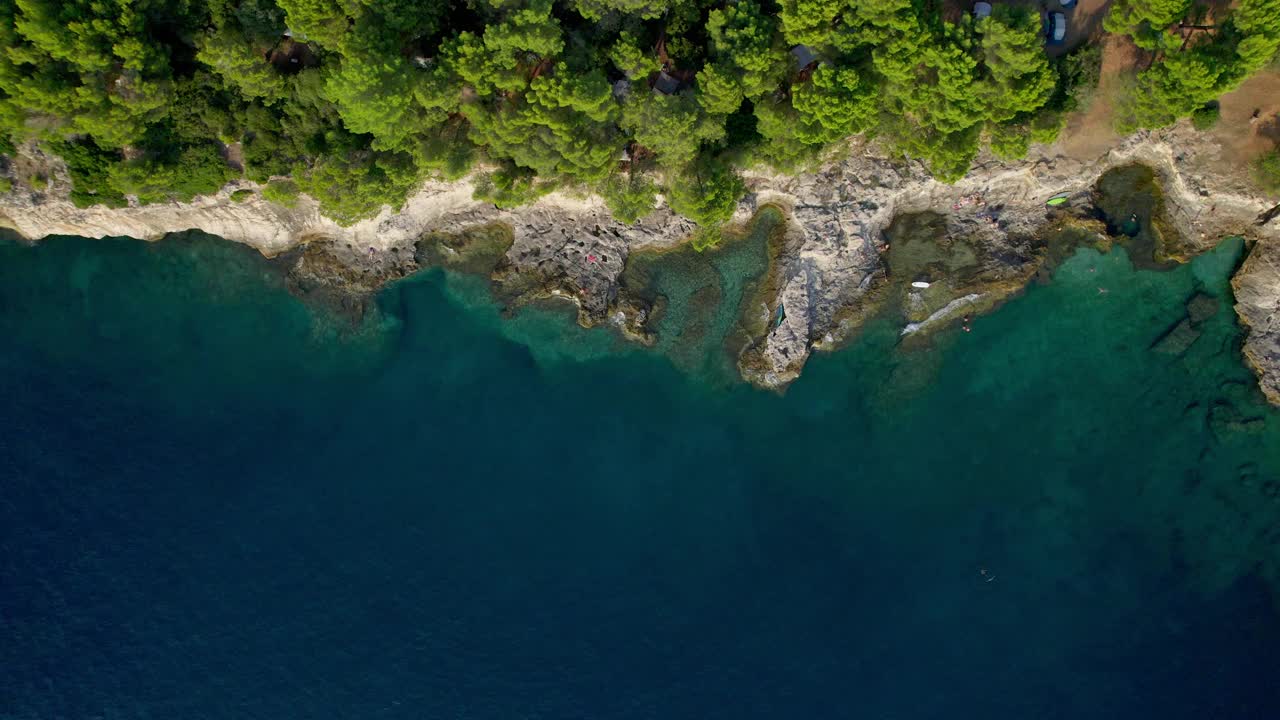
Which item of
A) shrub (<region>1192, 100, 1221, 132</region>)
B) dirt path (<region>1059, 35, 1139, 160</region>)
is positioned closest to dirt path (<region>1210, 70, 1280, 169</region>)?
shrub (<region>1192, 100, 1221, 132</region>)

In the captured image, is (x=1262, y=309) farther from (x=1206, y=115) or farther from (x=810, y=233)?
(x=810, y=233)

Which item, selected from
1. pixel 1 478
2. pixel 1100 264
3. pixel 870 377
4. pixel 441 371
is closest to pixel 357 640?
pixel 441 371

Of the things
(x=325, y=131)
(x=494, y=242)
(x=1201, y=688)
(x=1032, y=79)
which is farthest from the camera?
(x=494, y=242)

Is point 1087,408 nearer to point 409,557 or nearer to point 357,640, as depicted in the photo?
point 409,557

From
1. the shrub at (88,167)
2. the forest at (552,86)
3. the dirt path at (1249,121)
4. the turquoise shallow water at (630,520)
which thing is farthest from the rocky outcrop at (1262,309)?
the shrub at (88,167)

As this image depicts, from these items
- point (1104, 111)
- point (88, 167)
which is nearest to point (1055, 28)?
point (1104, 111)

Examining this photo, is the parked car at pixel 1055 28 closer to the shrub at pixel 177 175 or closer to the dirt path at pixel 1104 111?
the dirt path at pixel 1104 111
